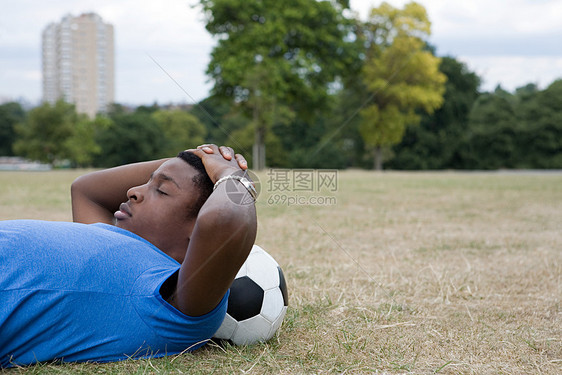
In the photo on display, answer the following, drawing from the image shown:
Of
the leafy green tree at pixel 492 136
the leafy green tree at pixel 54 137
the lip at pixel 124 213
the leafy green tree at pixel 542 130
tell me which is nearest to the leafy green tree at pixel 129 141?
the leafy green tree at pixel 54 137

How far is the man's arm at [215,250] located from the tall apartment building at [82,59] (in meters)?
82.3

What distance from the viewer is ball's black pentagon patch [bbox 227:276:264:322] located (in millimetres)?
2658

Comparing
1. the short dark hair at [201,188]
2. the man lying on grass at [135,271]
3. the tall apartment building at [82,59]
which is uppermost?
the tall apartment building at [82,59]

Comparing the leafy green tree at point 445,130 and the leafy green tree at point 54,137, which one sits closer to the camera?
the leafy green tree at point 54,137

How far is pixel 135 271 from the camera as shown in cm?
214

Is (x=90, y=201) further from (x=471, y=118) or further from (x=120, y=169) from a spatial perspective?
(x=471, y=118)

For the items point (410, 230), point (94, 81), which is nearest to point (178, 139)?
point (94, 81)

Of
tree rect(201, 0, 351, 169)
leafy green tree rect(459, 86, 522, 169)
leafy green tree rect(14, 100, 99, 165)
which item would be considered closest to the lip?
tree rect(201, 0, 351, 169)

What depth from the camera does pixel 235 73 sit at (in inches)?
1183

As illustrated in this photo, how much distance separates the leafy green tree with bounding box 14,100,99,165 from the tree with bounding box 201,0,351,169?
13.6 metres

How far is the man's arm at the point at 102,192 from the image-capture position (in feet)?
9.68

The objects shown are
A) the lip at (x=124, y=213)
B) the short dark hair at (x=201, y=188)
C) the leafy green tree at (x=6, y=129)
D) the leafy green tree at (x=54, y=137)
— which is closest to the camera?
the short dark hair at (x=201, y=188)

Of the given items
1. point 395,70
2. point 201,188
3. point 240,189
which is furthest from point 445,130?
point 240,189

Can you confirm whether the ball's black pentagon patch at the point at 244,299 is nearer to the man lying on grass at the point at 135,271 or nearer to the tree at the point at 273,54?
the man lying on grass at the point at 135,271
